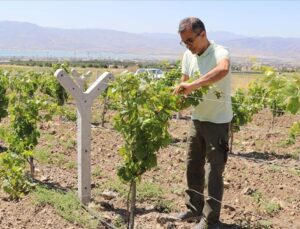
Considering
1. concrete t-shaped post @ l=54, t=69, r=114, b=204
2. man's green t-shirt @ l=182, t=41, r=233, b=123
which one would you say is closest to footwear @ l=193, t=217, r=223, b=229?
man's green t-shirt @ l=182, t=41, r=233, b=123

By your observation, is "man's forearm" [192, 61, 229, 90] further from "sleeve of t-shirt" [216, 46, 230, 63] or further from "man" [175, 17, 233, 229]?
"sleeve of t-shirt" [216, 46, 230, 63]

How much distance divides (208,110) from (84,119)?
1.62 metres

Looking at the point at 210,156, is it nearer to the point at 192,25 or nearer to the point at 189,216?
the point at 189,216

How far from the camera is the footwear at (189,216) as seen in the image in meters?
4.99

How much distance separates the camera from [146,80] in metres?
4.33

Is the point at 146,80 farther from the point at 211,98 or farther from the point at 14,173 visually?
the point at 14,173

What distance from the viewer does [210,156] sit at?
4.50m

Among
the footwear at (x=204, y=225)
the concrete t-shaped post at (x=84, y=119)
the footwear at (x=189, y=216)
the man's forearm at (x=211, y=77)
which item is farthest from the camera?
the concrete t-shaped post at (x=84, y=119)

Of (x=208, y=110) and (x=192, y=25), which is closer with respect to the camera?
(x=192, y=25)

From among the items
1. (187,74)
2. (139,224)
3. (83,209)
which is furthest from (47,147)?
(187,74)

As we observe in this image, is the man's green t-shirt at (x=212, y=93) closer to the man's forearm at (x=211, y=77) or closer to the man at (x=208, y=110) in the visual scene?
the man at (x=208, y=110)

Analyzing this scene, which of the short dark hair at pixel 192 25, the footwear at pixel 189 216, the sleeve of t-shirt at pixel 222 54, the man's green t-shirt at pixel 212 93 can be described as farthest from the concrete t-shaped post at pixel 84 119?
the sleeve of t-shirt at pixel 222 54

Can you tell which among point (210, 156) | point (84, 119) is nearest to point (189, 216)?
point (210, 156)

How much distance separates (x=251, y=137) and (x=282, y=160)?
7.51ft
